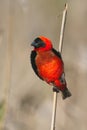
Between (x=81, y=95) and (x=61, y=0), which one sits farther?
(x=81, y=95)

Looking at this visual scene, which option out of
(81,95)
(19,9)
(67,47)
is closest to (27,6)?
(19,9)

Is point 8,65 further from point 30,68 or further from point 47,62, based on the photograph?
point 47,62

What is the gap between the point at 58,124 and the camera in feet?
4.70

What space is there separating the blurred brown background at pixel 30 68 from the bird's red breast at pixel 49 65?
0.35 m

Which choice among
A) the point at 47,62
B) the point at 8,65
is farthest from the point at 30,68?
the point at 47,62

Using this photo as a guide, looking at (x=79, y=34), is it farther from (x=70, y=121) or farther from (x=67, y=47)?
(x=70, y=121)

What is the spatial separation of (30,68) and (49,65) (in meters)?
0.39

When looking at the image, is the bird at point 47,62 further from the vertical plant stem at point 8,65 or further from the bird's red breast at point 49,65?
the vertical plant stem at point 8,65

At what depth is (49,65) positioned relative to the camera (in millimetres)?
1004

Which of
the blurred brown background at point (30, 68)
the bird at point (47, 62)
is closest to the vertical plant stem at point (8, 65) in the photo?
the blurred brown background at point (30, 68)

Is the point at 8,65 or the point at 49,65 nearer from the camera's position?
the point at 49,65

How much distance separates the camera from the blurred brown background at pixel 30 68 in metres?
1.38

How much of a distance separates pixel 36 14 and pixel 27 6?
0.03 m

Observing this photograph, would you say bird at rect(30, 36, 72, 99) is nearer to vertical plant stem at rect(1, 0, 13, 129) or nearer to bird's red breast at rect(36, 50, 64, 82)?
bird's red breast at rect(36, 50, 64, 82)
